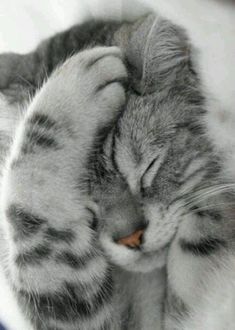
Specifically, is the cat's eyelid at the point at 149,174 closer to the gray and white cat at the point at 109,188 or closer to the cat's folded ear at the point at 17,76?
A: the gray and white cat at the point at 109,188

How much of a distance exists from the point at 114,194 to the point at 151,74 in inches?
3.9

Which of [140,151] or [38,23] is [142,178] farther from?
[38,23]

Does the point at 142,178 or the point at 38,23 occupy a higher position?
the point at 38,23

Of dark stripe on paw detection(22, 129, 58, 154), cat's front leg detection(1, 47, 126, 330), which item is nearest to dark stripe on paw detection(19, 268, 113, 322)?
cat's front leg detection(1, 47, 126, 330)

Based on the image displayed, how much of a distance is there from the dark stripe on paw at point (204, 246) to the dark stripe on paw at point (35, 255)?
106mm

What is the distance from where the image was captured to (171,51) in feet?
1.29

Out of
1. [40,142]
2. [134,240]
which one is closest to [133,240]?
[134,240]

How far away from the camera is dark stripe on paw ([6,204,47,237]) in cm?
40

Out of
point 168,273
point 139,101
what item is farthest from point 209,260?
point 139,101

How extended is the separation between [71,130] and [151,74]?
0.08 m

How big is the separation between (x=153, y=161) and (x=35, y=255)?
4.7 inches

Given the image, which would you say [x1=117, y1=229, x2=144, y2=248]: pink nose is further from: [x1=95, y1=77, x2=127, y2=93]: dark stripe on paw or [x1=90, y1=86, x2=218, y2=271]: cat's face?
[x1=95, y1=77, x2=127, y2=93]: dark stripe on paw

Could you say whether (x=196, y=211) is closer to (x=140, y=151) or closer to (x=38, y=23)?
(x=140, y=151)

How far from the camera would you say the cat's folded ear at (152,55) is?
0.39 m
